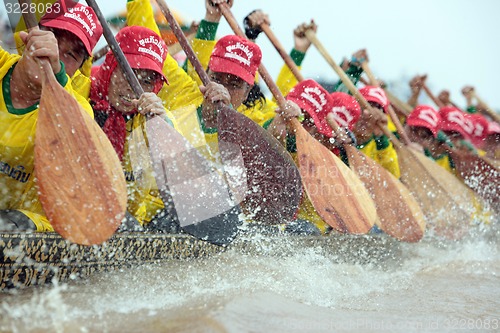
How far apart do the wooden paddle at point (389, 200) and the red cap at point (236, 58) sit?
87 cm

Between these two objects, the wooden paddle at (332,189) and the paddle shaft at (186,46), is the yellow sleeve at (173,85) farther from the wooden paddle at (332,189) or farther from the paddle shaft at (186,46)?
the wooden paddle at (332,189)

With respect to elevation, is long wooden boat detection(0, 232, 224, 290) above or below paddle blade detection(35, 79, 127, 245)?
below

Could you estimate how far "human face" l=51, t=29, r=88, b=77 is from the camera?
104 inches

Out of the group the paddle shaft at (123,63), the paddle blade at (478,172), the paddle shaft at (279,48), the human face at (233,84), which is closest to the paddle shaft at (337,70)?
the paddle shaft at (279,48)

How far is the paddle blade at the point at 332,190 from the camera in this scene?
3.43 metres

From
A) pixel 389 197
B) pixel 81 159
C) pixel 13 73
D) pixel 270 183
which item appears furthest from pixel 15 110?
pixel 389 197

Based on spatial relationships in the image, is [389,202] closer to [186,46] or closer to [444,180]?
[444,180]

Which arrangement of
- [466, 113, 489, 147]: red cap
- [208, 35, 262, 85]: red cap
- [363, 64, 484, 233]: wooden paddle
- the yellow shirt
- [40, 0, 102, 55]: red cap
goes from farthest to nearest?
[466, 113, 489, 147]: red cap, [363, 64, 484, 233]: wooden paddle, [208, 35, 262, 85]: red cap, [40, 0, 102, 55]: red cap, the yellow shirt

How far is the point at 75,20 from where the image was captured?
265cm

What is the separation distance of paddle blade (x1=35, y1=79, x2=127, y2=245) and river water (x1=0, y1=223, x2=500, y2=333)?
0.88 feet

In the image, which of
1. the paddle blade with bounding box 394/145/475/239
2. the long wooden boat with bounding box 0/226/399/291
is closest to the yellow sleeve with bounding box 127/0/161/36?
the long wooden boat with bounding box 0/226/399/291

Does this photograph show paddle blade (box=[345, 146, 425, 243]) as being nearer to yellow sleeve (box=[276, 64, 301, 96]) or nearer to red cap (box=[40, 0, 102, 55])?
yellow sleeve (box=[276, 64, 301, 96])

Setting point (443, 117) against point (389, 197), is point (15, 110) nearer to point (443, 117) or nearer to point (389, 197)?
point (389, 197)

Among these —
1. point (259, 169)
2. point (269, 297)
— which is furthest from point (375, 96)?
point (269, 297)
